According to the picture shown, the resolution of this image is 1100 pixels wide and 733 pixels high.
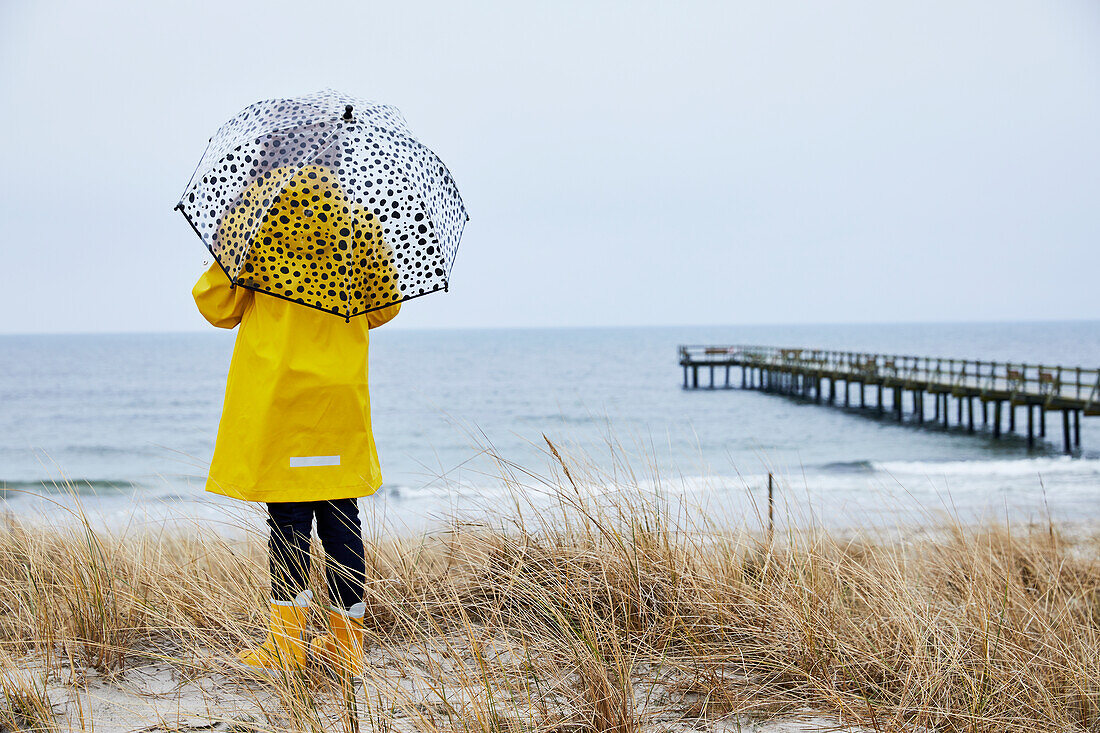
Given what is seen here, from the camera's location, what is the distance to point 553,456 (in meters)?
2.49

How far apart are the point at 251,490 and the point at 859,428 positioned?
26.4 metres

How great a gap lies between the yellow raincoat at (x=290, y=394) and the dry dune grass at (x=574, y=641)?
44 cm

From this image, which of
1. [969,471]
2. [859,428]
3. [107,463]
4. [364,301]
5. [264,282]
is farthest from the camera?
[859,428]

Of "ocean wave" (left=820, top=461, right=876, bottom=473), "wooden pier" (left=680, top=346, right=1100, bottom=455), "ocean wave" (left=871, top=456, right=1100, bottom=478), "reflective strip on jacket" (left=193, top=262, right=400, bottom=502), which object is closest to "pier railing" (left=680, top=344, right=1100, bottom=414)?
"wooden pier" (left=680, top=346, right=1100, bottom=455)

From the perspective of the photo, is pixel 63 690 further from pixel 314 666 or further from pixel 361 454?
pixel 361 454

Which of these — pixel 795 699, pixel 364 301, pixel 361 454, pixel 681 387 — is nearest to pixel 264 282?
pixel 364 301

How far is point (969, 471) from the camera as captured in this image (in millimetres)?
15062

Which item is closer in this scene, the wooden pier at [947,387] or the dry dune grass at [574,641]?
the dry dune grass at [574,641]

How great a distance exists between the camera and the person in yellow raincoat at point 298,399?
2062 millimetres

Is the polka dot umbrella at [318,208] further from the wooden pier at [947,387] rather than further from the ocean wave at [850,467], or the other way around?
the wooden pier at [947,387]

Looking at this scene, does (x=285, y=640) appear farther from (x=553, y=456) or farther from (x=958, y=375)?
(x=958, y=375)

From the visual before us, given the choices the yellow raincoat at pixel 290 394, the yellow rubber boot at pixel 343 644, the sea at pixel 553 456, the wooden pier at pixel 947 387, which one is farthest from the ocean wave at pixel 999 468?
the yellow raincoat at pixel 290 394

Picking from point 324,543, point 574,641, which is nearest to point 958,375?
point 574,641

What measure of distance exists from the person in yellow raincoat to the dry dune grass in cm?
15
